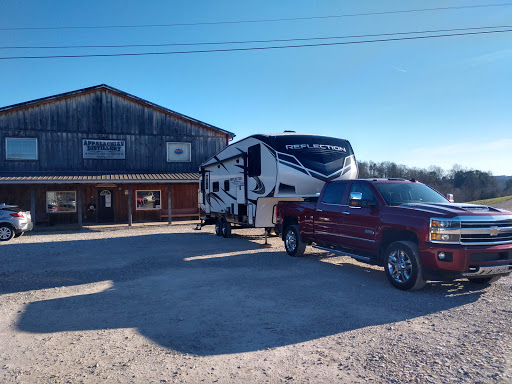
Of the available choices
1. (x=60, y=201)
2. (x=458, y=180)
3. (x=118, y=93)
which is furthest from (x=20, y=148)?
(x=458, y=180)

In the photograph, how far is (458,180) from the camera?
54812mm

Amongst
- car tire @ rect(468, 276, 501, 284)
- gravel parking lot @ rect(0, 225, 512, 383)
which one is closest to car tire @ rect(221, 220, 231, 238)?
gravel parking lot @ rect(0, 225, 512, 383)

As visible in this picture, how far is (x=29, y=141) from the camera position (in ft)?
72.7

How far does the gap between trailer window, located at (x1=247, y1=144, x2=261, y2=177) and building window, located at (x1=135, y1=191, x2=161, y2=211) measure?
46.1ft

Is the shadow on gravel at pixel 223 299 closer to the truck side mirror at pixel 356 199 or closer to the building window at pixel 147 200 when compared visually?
the truck side mirror at pixel 356 199

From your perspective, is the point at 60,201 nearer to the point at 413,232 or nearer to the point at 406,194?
the point at 406,194

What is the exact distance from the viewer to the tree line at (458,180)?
1948 inches

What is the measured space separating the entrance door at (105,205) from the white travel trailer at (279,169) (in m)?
13.2

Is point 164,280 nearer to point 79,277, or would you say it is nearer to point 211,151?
point 79,277

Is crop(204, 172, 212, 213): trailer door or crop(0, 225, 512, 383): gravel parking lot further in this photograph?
crop(204, 172, 212, 213): trailer door

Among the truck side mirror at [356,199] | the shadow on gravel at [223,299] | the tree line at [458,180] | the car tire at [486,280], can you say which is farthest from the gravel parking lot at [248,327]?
the tree line at [458,180]

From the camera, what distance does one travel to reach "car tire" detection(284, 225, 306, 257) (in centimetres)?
1055

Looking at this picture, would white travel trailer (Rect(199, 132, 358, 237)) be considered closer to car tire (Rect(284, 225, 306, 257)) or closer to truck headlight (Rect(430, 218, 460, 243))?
car tire (Rect(284, 225, 306, 257))

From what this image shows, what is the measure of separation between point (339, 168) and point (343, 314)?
638 centimetres
